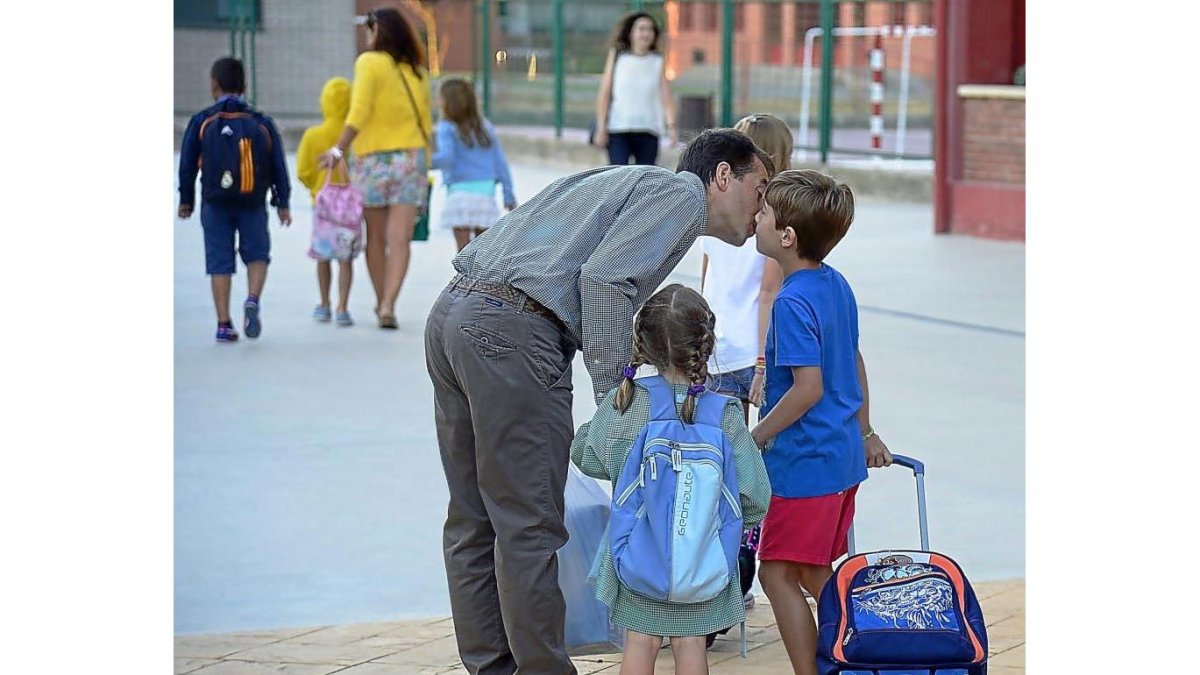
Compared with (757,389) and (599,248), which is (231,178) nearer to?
(757,389)

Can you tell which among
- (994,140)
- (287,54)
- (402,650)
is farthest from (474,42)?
(402,650)

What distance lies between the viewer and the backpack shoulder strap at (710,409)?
388 cm

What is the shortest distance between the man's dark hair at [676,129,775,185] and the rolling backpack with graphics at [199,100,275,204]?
561cm

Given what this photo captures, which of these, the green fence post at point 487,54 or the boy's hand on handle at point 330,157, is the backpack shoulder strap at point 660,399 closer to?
the boy's hand on handle at point 330,157

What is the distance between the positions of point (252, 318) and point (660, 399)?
20.0 feet

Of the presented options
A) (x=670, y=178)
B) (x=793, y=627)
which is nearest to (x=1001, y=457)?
(x=793, y=627)

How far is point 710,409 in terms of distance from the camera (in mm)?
3887

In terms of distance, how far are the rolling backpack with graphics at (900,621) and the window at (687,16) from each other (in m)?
19.0
